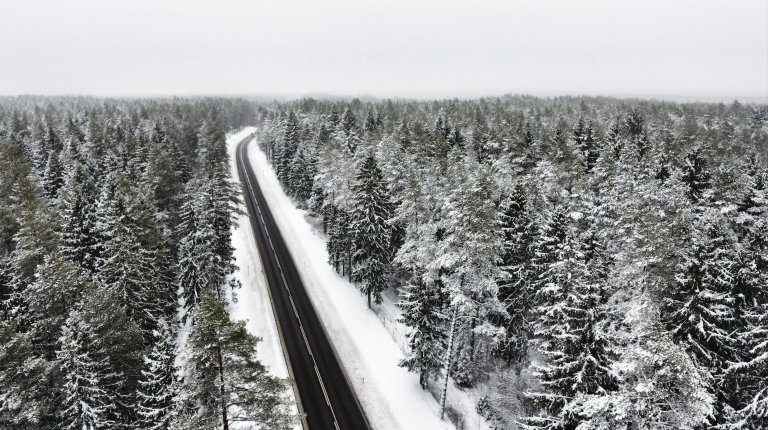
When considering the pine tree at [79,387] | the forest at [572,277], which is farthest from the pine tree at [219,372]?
the forest at [572,277]

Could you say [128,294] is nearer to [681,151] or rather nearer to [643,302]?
[643,302]

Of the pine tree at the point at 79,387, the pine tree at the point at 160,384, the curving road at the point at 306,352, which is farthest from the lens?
the curving road at the point at 306,352

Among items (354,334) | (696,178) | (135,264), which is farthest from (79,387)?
(696,178)

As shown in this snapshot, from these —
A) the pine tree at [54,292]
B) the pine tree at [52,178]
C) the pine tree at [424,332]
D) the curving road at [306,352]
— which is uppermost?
the pine tree at [52,178]

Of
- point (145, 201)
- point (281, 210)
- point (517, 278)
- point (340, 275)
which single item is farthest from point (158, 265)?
point (281, 210)

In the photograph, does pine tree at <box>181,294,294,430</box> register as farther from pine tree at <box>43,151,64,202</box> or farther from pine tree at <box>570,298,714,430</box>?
pine tree at <box>43,151,64,202</box>

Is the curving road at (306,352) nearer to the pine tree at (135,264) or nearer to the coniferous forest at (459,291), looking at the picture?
the coniferous forest at (459,291)

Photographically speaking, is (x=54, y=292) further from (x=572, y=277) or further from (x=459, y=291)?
(x=572, y=277)

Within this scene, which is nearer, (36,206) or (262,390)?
(262,390)
